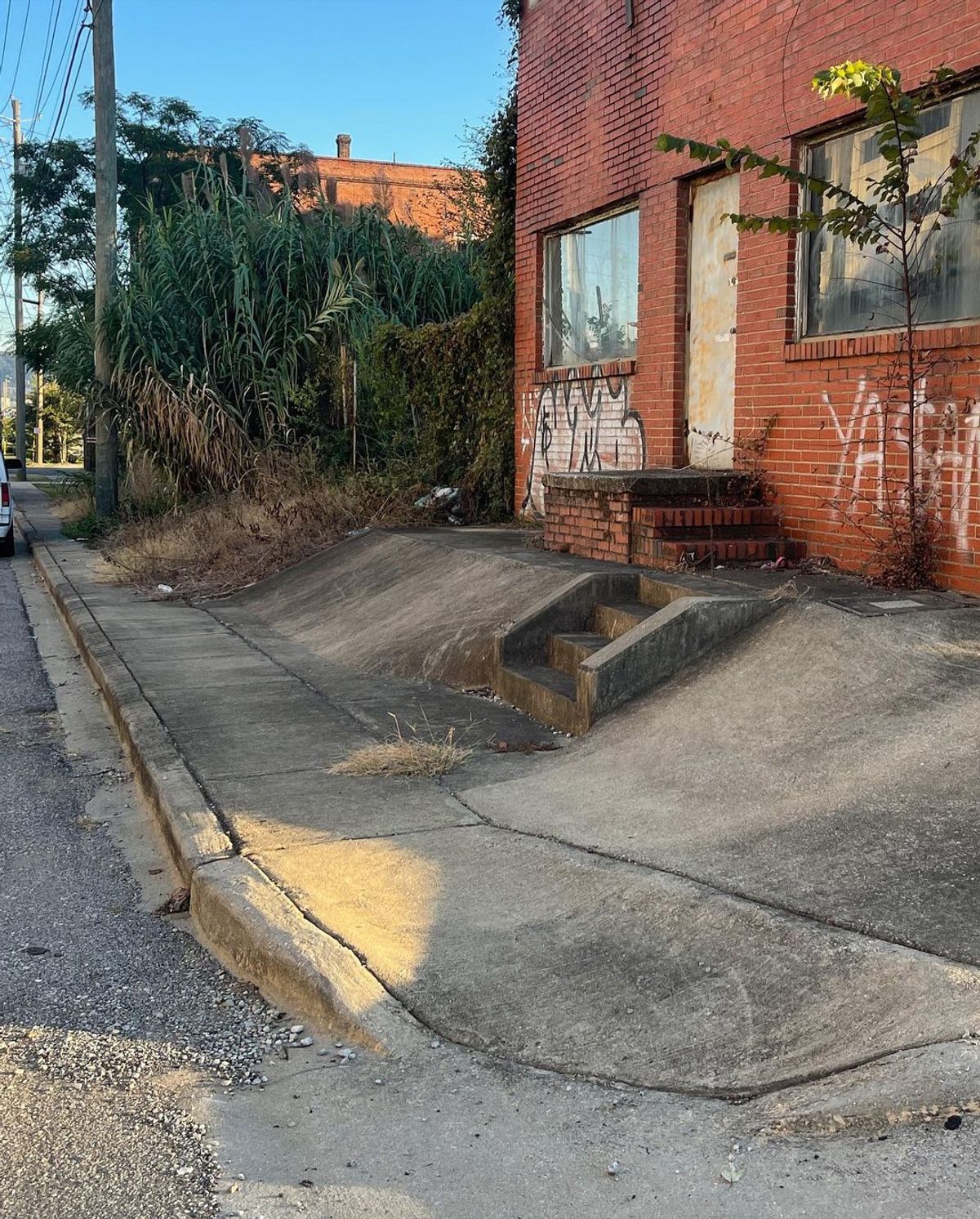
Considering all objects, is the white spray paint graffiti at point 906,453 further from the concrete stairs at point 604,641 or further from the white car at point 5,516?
the white car at point 5,516

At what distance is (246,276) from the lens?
15883 mm

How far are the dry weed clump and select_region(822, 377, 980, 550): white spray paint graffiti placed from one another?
6.19 meters

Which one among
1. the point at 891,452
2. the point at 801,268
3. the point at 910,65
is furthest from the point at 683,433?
the point at 910,65

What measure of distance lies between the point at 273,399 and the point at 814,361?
928cm

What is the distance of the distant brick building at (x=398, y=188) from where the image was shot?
1830 centimetres

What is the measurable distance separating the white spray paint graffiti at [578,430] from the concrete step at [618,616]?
2784mm

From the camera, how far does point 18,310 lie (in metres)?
45.7

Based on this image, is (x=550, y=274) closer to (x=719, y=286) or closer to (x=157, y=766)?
(x=719, y=286)

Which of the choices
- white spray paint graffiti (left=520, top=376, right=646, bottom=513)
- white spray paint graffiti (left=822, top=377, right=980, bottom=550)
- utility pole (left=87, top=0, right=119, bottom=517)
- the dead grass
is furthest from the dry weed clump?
the dead grass

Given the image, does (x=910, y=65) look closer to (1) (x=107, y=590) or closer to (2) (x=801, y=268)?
(2) (x=801, y=268)

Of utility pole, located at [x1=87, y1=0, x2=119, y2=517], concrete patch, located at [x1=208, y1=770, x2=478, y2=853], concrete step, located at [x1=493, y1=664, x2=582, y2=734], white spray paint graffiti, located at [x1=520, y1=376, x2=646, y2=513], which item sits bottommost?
concrete patch, located at [x1=208, y1=770, x2=478, y2=853]

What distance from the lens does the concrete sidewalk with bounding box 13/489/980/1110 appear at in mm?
3152

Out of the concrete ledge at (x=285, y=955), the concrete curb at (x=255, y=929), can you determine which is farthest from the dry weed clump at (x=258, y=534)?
the concrete ledge at (x=285, y=955)

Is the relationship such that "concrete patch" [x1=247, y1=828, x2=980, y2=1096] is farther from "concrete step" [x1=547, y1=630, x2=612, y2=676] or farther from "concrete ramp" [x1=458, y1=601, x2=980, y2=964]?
"concrete step" [x1=547, y1=630, x2=612, y2=676]
